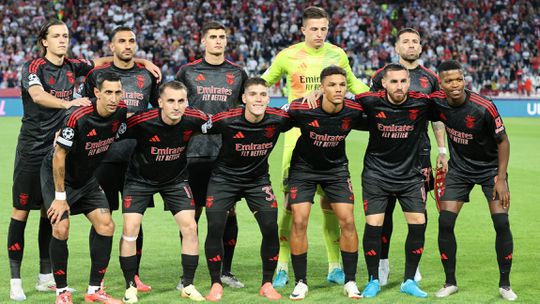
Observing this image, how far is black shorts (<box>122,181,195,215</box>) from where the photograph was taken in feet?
24.4

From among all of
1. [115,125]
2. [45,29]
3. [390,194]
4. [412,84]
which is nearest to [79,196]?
[115,125]

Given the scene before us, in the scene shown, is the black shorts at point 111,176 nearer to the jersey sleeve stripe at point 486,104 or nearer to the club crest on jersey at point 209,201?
the club crest on jersey at point 209,201

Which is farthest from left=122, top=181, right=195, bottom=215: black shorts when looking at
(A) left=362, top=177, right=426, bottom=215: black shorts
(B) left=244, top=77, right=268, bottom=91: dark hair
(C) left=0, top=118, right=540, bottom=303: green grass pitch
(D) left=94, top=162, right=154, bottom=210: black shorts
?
(A) left=362, top=177, right=426, bottom=215: black shorts

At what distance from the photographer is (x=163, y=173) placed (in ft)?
24.5

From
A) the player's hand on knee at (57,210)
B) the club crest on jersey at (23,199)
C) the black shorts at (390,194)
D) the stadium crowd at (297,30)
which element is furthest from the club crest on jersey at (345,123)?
the stadium crowd at (297,30)

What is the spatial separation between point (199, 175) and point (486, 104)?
2808mm

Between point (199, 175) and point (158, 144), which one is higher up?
point (158, 144)

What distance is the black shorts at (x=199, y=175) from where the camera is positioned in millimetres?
8078

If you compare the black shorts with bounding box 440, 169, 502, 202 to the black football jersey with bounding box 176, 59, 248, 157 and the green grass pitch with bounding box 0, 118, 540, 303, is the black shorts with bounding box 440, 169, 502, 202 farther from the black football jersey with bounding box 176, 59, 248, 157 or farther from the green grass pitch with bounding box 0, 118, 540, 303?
the black football jersey with bounding box 176, 59, 248, 157

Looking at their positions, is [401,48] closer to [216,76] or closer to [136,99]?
[216,76]

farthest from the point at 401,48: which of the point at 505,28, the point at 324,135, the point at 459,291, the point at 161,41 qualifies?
the point at 505,28

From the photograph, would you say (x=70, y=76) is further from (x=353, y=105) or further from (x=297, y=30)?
(x=297, y=30)

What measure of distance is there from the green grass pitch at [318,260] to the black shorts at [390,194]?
0.78m

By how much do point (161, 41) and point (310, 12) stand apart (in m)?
28.6
